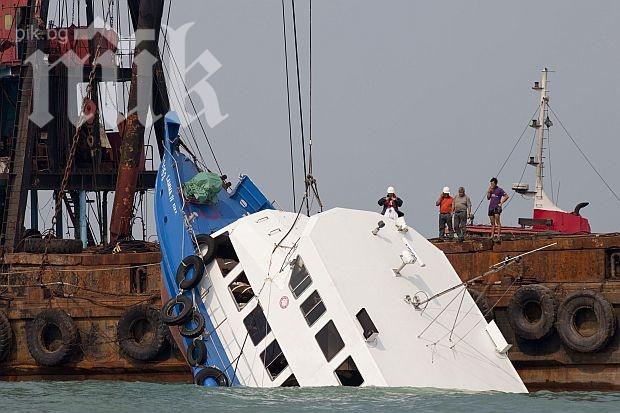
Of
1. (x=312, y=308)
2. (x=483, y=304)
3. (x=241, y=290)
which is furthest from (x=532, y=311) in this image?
(x=241, y=290)

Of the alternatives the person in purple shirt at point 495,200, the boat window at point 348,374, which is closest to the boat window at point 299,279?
the boat window at point 348,374

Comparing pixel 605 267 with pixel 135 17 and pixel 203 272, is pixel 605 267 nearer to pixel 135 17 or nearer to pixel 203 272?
pixel 203 272

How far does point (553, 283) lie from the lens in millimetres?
24594

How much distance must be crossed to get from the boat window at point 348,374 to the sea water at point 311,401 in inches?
8.9

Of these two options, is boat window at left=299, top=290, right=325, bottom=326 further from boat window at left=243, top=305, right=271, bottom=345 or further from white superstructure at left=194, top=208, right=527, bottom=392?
boat window at left=243, top=305, right=271, bottom=345

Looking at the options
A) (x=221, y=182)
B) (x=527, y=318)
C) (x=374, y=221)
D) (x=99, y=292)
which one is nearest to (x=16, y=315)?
(x=99, y=292)

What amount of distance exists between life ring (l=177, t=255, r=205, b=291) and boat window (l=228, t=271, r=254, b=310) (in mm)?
625

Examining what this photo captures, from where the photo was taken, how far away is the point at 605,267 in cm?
2469

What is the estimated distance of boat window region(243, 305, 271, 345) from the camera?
845 inches

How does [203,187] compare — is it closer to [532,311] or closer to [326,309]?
[326,309]

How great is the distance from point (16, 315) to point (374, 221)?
8.23 metres

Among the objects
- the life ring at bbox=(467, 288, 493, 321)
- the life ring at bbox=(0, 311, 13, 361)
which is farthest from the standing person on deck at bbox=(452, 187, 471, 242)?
the life ring at bbox=(0, 311, 13, 361)

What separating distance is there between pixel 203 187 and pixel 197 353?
12.8 feet

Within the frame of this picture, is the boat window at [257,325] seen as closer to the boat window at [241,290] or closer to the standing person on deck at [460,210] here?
the boat window at [241,290]
